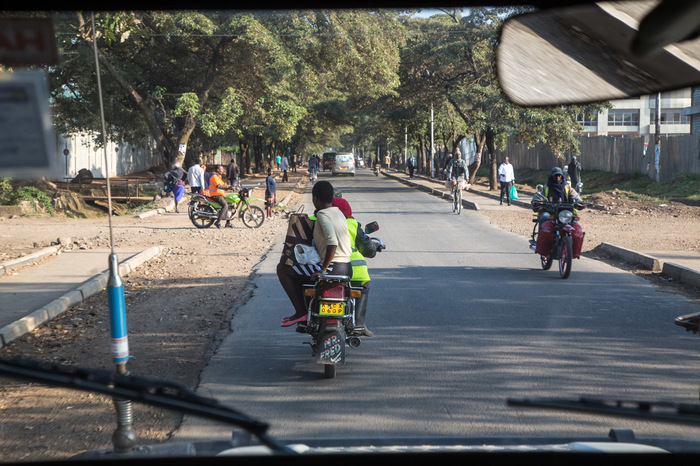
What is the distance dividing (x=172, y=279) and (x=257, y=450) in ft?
30.4

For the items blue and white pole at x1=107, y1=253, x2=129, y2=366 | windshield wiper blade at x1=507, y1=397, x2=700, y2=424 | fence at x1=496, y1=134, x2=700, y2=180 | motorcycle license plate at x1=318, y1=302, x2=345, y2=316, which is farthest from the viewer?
fence at x1=496, y1=134, x2=700, y2=180

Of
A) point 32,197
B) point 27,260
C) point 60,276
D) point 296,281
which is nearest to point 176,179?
point 32,197

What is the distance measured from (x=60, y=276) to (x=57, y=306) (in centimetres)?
263

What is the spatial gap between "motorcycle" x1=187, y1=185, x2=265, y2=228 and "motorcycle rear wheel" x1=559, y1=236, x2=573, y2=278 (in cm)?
966

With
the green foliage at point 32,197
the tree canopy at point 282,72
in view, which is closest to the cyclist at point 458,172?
the tree canopy at point 282,72

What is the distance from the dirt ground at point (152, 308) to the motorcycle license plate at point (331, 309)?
44.7 inches

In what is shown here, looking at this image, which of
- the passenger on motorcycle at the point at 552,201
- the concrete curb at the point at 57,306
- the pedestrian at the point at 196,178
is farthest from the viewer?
the pedestrian at the point at 196,178

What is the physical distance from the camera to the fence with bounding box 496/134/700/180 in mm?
27781

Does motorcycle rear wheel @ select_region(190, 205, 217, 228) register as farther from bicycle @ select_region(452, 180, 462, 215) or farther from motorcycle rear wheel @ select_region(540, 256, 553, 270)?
motorcycle rear wheel @ select_region(540, 256, 553, 270)

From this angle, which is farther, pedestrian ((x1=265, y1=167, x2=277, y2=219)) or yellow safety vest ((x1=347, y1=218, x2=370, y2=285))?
pedestrian ((x1=265, y1=167, x2=277, y2=219))

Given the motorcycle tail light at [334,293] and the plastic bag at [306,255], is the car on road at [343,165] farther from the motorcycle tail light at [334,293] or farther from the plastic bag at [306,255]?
the motorcycle tail light at [334,293]

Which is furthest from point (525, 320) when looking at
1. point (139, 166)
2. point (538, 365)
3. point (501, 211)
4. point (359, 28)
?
point (139, 166)

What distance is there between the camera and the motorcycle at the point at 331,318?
5641mm

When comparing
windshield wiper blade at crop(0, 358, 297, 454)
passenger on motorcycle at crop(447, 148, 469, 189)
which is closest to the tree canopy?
passenger on motorcycle at crop(447, 148, 469, 189)
